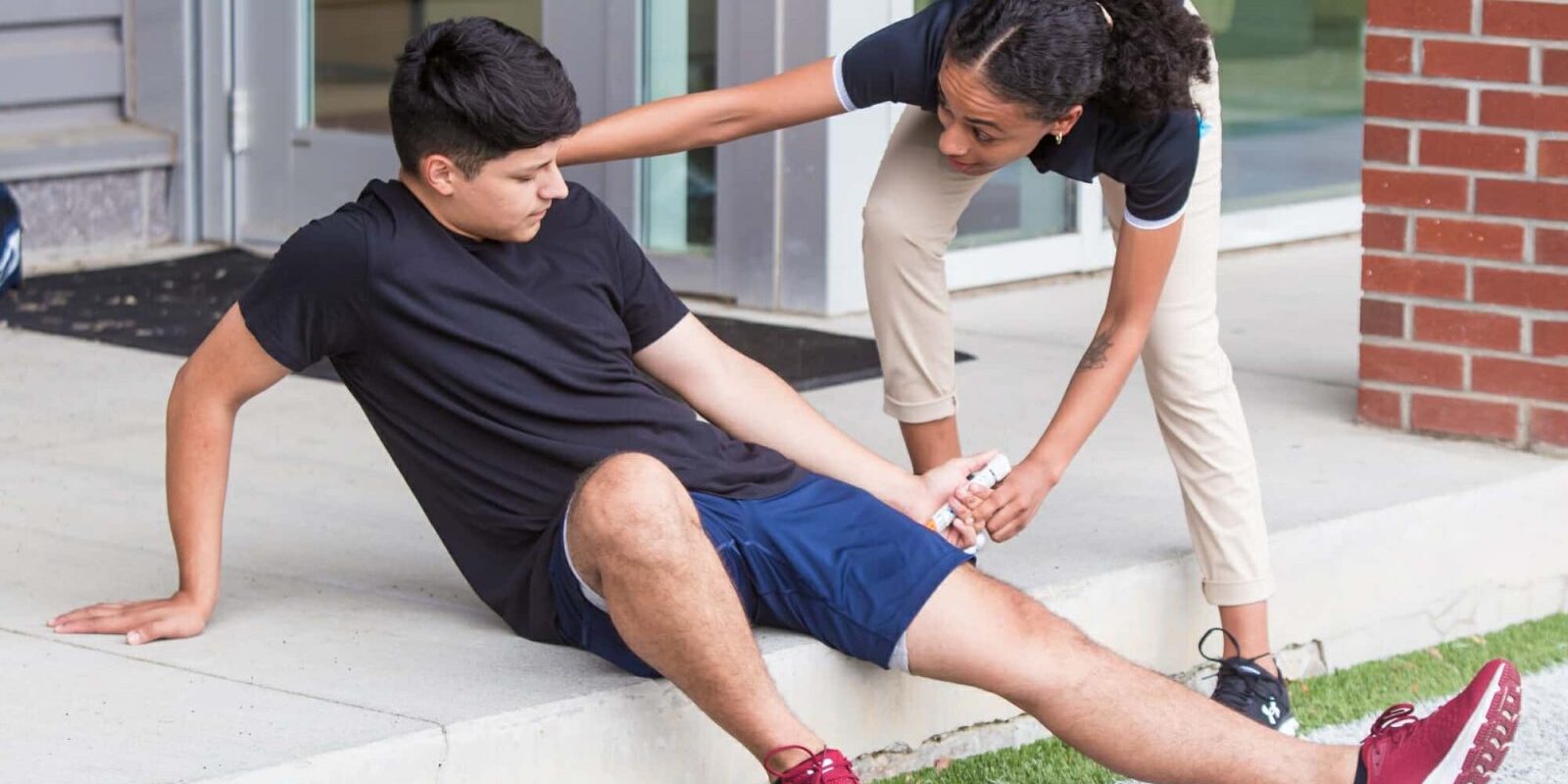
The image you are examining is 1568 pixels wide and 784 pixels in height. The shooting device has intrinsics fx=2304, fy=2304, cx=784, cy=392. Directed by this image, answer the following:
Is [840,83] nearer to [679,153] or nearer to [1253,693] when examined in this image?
[1253,693]

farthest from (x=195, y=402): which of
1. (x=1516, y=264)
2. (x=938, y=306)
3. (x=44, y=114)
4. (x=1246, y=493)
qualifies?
(x=44, y=114)

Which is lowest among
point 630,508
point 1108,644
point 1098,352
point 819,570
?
point 1108,644

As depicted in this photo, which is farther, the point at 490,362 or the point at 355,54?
the point at 355,54

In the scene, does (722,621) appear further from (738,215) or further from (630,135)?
(738,215)

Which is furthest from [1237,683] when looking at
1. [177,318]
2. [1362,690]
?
[177,318]

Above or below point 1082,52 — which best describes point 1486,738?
below

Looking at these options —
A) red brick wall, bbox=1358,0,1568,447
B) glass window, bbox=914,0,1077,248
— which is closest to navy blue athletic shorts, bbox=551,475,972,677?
red brick wall, bbox=1358,0,1568,447

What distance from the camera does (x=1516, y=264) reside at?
4.73 metres

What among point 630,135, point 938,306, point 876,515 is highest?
point 630,135

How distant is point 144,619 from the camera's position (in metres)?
3.20

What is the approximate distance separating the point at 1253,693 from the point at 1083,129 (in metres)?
0.94

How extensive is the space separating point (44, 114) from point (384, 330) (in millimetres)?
4231

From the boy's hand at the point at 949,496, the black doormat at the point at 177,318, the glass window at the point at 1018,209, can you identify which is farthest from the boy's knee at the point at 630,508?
the glass window at the point at 1018,209

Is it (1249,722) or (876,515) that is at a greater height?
(876,515)
